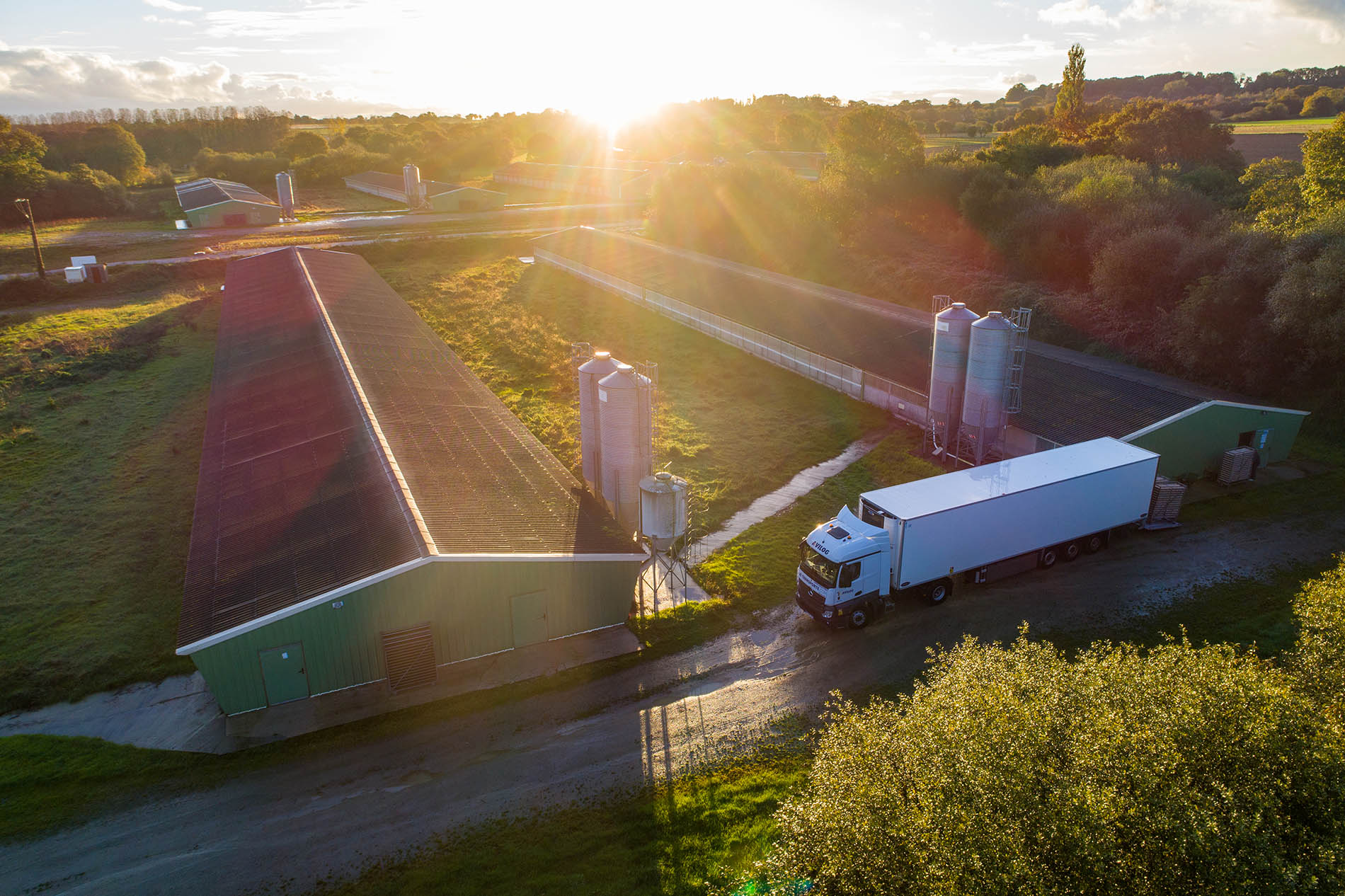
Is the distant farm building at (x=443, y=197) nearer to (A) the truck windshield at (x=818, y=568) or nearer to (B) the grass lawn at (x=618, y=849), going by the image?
(A) the truck windshield at (x=818, y=568)

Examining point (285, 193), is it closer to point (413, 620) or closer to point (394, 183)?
point (394, 183)

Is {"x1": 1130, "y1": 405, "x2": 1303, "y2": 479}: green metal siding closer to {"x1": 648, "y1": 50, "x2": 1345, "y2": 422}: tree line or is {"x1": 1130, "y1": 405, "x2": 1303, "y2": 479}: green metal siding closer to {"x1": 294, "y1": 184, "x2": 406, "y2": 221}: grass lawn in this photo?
{"x1": 648, "y1": 50, "x2": 1345, "y2": 422}: tree line

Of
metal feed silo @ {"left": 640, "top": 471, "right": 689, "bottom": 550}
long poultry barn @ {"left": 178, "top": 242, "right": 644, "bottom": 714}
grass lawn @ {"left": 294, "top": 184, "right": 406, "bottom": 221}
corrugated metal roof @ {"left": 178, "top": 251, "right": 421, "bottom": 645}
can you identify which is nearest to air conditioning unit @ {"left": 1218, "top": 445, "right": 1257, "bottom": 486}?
metal feed silo @ {"left": 640, "top": 471, "right": 689, "bottom": 550}

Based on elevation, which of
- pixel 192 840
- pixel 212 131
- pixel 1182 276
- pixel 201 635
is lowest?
pixel 192 840

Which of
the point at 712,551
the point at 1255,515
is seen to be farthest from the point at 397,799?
the point at 1255,515

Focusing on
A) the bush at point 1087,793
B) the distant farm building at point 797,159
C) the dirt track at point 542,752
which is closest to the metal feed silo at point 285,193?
the distant farm building at point 797,159

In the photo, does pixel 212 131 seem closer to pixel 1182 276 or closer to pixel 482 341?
pixel 482 341
